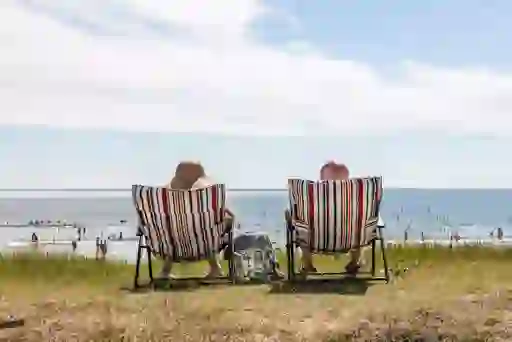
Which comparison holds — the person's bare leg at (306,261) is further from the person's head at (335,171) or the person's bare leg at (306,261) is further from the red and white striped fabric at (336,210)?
the person's head at (335,171)

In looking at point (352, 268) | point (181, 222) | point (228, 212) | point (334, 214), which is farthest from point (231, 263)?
point (352, 268)

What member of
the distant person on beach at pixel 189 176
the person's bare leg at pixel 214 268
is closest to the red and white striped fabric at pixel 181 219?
the person's bare leg at pixel 214 268

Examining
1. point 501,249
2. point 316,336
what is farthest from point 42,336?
point 501,249

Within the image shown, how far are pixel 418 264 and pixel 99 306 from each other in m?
3.75

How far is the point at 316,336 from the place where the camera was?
4.11 meters

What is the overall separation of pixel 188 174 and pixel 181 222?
74cm

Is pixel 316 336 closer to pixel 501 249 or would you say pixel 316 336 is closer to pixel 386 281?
pixel 386 281

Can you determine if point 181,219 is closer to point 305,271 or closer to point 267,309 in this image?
point 305,271

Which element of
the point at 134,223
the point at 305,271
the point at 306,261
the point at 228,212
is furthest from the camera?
the point at 134,223

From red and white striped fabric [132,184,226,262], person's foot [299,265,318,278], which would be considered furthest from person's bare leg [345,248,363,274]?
red and white striped fabric [132,184,226,262]

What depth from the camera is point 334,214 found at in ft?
21.5

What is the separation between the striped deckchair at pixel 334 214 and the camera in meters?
6.48

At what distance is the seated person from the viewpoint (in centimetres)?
691

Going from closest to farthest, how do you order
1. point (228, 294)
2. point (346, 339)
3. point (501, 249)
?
1. point (346, 339)
2. point (228, 294)
3. point (501, 249)
